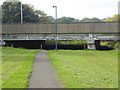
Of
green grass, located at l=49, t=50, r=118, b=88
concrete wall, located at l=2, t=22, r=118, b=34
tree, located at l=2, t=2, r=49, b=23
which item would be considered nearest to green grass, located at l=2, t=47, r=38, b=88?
green grass, located at l=49, t=50, r=118, b=88

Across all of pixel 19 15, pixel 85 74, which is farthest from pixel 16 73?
pixel 19 15

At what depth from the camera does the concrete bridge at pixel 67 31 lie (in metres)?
36.5

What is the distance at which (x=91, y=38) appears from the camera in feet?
122

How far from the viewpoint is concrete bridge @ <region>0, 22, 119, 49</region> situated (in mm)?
36531

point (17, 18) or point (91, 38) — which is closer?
point (91, 38)

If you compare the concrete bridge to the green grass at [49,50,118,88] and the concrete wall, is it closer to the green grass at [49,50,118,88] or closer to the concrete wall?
the concrete wall

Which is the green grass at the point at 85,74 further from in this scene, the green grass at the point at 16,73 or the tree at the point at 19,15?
the tree at the point at 19,15

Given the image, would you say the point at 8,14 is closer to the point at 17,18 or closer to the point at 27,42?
the point at 17,18

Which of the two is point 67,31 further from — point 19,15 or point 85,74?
point 85,74

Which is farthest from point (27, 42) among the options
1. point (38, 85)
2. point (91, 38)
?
point (38, 85)

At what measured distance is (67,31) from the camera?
122ft

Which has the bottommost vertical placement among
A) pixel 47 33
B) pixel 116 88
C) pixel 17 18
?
pixel 116 88

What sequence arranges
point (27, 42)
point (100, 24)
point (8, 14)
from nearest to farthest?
1. point (100, 24)
2. point (27, 42)
3. point (8, 14)

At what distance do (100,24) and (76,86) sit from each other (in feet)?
95.7
